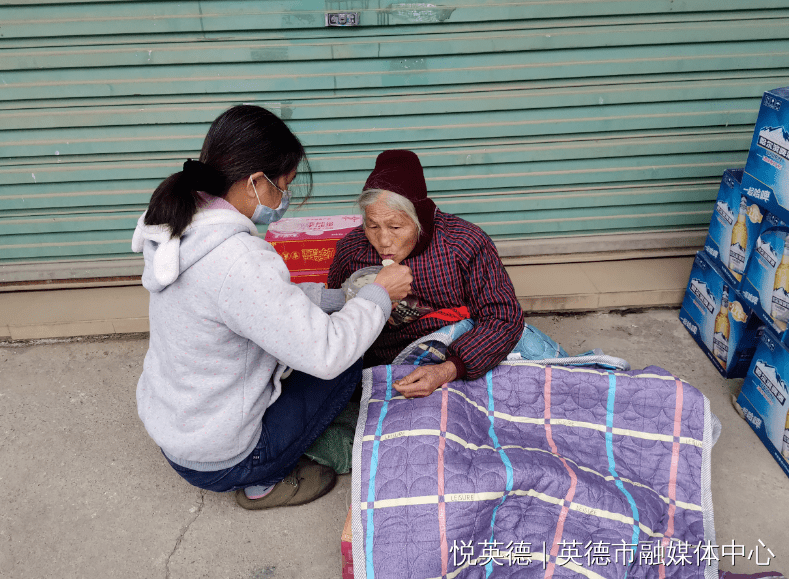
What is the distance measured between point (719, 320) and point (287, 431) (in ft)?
7.37

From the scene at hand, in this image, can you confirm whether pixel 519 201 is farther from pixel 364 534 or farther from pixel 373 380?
pixel 364 534

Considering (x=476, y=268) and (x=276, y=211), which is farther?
(x=476, y=268)

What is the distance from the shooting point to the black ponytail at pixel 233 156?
1.69 m

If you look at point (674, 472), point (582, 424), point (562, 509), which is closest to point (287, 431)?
point (562, 509)

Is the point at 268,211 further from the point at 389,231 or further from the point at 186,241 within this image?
the point at 389,231

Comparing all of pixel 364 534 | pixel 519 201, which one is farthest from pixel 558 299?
pixel 364 534

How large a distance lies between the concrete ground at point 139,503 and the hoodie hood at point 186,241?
1.12 m

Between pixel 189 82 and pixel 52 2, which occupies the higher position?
pixel 52 2

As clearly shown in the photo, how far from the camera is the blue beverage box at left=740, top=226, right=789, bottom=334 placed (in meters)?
2.54

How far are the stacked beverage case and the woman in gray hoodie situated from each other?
5.45 ft

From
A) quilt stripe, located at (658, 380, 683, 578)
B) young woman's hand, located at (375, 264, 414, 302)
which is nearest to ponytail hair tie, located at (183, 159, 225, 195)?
A: young woman's hand, located at (375, 264, 414, 302)

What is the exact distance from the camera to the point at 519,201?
3676mm

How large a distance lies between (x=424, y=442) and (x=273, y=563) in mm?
733

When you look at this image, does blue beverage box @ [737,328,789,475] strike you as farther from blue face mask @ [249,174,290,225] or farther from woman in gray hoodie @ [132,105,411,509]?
blue face mask @ [249,174,290,225]
